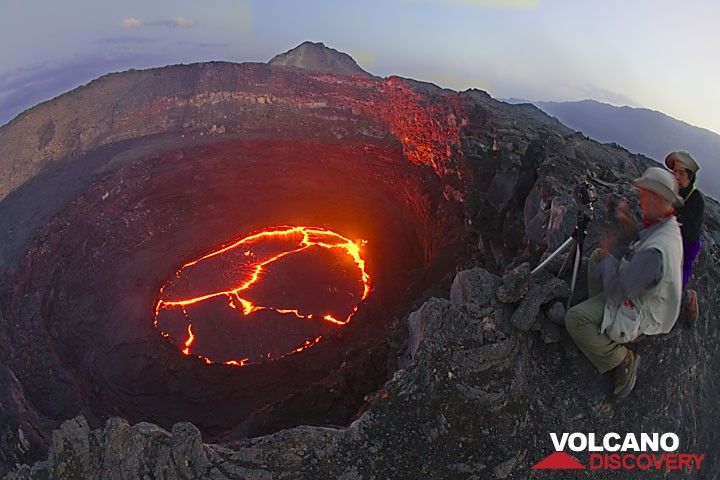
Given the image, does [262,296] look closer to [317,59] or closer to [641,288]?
[641,288]

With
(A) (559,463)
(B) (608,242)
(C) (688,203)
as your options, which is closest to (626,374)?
(A) (559,463)

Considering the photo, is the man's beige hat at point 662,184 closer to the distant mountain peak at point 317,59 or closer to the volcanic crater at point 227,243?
the volcanic crater at point 227,243

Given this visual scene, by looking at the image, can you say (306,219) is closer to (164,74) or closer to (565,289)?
(164,74)

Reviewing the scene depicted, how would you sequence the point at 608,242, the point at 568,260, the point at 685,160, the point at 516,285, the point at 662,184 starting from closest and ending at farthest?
1. the point at 662,184
2. the point at 685,160
3. the point at 516,285
4. the point at 568,260
5. the point at 608,242

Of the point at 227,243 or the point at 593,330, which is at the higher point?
the point at 593,330

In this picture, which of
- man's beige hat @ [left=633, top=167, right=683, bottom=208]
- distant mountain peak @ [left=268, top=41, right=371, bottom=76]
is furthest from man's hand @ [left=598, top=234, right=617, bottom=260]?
distant mountain peak @ [left=268, top=41, right=371, bottom=76]

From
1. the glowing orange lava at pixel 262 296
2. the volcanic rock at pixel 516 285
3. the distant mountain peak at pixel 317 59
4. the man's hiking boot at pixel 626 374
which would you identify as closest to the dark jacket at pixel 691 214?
the man's hiking boot at pixel 626 374
